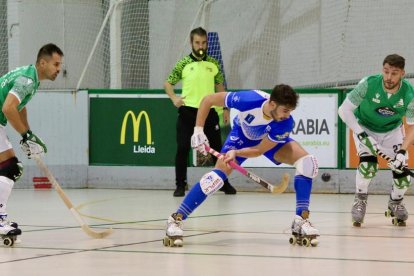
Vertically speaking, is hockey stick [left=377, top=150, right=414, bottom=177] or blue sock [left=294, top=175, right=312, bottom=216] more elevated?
hockey stick [left=377, top=150, right=414, bottom=177]

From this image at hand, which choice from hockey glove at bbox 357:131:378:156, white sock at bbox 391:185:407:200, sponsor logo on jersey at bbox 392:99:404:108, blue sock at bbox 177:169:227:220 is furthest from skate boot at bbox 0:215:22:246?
white sock at bbox 391:185:407:200

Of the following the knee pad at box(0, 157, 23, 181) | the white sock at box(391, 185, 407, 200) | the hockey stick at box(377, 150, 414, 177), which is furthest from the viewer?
the white sock at box(391, 185, 407, 200)

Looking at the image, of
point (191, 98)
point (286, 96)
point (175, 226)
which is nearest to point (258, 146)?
point (286, 96)

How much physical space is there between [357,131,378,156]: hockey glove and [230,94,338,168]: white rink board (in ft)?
15.5

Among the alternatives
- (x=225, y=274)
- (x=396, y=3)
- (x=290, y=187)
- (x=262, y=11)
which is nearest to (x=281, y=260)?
(x=225, y=274)

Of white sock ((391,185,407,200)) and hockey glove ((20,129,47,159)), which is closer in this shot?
hockey glove ((20,129,47,159))

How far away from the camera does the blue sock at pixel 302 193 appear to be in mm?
7820

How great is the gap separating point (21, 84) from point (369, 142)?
352 centimetres

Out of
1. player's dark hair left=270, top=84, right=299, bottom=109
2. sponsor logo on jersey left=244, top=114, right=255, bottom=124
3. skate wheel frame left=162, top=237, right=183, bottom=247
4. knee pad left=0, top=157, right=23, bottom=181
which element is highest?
player's dark hair left=270, top=84, right=299, bottom=109

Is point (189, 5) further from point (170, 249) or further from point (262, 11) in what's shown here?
point (170, 249)

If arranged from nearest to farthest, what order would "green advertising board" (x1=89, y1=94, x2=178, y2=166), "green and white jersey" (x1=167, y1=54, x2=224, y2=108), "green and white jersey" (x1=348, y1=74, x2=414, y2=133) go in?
1. "green and white jersey" (x1=348, y1=74, x2=414, y2=133)
2. "green and white jersey" (x1=167, y1=54, x2=224, y2=108)
3. "green advertising board" (x1=89, y1=94, x2=178, y2=166)

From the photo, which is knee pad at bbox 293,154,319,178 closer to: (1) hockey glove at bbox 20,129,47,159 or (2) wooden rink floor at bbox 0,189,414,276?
(2) wooden rink floor at bbox 0,189,414,276

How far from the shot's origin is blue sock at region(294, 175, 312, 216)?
25.7 ft

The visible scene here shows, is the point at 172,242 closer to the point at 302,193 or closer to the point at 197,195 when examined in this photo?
the point at 197,195
